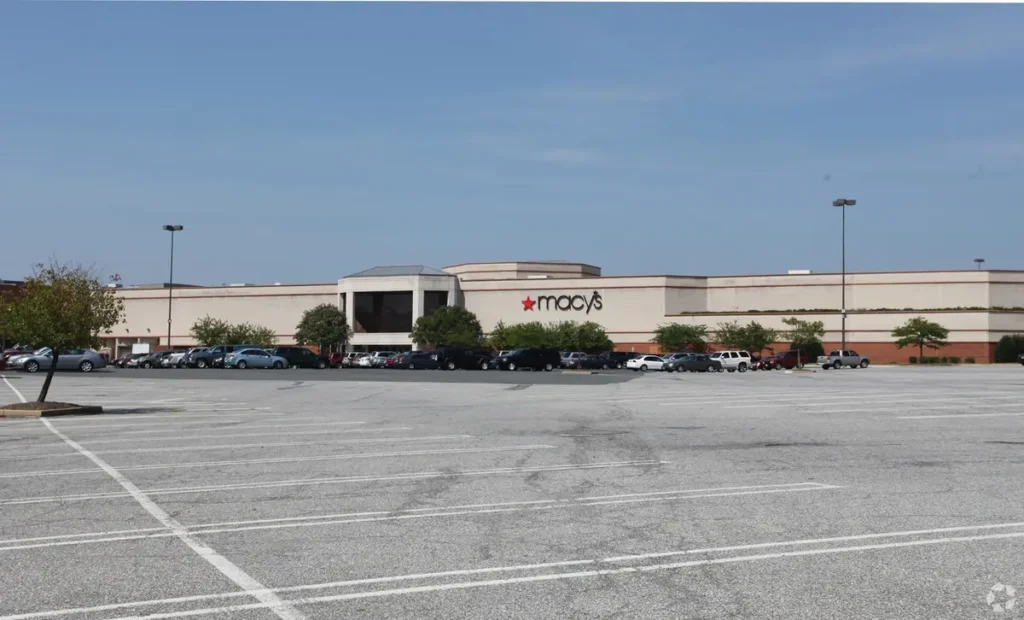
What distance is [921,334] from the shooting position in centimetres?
9525

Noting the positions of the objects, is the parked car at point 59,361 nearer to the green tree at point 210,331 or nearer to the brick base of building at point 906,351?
the green tree at point 210,331

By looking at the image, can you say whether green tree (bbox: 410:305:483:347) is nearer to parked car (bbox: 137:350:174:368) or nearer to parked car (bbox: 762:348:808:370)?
parked car (bbox: 137:350:174:368)

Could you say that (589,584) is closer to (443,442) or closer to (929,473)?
(929,473)

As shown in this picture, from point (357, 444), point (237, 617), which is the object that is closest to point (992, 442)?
point (357, 444)

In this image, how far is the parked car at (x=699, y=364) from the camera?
78812mm

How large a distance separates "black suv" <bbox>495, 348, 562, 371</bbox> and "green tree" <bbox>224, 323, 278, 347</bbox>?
1902 inches

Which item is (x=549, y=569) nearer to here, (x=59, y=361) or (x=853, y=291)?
(x=59, y=361)

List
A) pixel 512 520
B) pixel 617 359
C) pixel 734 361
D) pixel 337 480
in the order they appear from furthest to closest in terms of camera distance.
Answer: pixel 617 359 → pixel 734 361 → pixel 337 480 → pixel 512 520

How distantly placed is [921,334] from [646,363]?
29857mm

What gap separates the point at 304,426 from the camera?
72.7ft

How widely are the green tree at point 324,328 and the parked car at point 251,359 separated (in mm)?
40739

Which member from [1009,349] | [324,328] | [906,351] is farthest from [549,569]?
[324,328]

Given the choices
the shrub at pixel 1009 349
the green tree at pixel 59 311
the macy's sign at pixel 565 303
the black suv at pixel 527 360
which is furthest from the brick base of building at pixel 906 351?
the green tree at pixel 59 311

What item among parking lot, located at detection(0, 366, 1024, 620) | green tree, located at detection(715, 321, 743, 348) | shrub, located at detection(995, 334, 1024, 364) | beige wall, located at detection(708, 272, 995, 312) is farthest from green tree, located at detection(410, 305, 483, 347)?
parking lot, located at detection(0, 366, 1024, 620)
